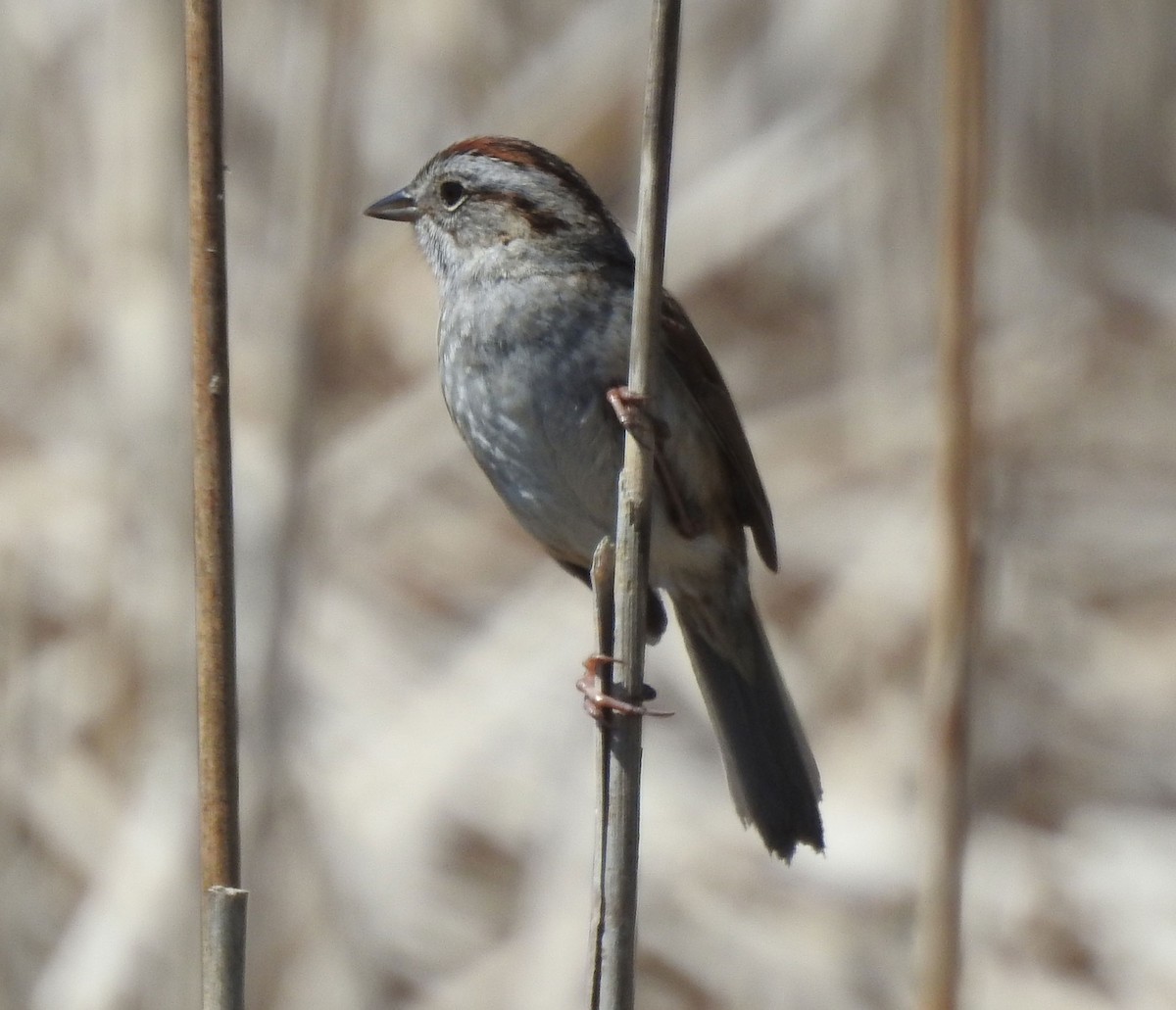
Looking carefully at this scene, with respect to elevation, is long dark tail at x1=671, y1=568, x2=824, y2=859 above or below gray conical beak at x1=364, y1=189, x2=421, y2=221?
below

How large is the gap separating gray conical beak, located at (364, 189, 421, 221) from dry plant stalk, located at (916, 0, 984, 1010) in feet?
3.00

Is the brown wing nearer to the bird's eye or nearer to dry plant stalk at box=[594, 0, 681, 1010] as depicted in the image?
the bird's eye

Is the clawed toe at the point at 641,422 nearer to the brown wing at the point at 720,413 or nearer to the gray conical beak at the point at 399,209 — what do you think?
the brown wing at the point at 720,413

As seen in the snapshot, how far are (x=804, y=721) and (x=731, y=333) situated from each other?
0.95 meters

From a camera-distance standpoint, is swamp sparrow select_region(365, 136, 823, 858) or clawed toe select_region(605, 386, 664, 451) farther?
swamp sparrow select_region(365, 136, 823, 858)

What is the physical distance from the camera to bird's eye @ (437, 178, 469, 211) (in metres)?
→ 2.16

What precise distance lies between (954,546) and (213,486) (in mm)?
808

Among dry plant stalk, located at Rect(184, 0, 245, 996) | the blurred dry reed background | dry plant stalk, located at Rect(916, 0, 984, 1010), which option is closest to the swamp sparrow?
dry plant stalk, located at Rect(916, 0, 984, 1010)

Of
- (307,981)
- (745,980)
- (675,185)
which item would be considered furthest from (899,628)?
(307,981)

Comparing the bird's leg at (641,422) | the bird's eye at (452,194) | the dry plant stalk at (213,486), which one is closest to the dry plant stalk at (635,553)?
the bird's leg at (641,422)

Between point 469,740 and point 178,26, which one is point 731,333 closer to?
point 469,740

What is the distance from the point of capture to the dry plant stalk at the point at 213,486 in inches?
42.5

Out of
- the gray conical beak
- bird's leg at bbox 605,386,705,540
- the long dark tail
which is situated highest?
the gray conical beak

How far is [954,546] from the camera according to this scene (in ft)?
5.25
